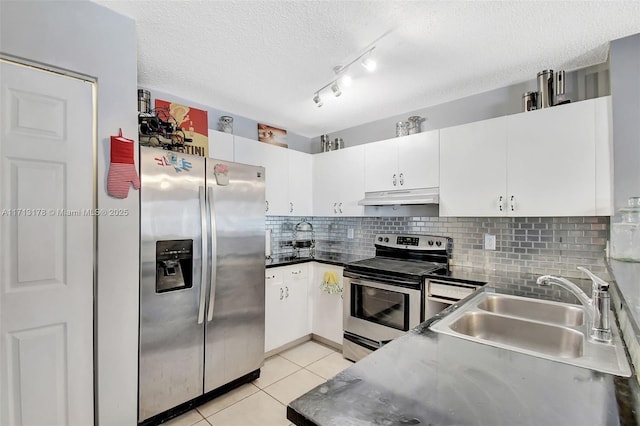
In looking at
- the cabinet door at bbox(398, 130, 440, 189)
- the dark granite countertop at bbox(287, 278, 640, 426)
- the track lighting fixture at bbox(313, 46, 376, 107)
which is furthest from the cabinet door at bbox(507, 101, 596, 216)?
the dark granite countertop at bbox(287, 278, 640, 426)

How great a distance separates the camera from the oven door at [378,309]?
7.79 feet

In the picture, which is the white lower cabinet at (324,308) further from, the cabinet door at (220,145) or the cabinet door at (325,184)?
the cabinet door at (220,145)

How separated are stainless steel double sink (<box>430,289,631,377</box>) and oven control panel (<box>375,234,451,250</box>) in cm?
99

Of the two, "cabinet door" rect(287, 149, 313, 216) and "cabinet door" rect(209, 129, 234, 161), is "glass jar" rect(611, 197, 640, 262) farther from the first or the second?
"cabinet door" rect(209, 129, 234, 161)

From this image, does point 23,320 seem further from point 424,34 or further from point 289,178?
point 424,34

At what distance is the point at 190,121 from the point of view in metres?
2.66

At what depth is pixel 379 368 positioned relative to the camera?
89 cm

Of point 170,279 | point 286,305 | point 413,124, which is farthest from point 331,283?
point 413,124

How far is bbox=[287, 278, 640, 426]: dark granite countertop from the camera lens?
0.68 meters

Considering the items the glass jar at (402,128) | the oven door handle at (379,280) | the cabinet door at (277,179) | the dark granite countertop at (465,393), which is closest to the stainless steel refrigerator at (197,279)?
the cabinet door at (277,179)

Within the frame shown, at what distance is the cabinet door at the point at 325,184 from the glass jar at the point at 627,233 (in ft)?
7.33

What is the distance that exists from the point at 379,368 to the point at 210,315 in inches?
64.9

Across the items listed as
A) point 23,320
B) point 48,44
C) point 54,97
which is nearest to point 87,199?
point 54,97

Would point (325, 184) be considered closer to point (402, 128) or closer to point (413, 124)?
point (402, 128)
